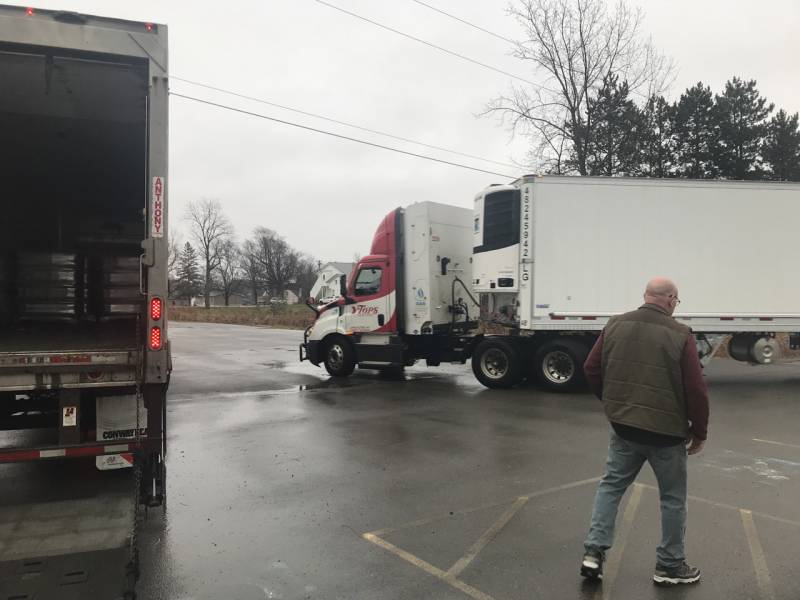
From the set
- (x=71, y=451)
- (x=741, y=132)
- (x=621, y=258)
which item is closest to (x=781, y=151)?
(x=741, y=132)

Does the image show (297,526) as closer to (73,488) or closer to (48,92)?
(73,488)

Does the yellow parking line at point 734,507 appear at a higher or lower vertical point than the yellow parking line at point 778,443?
lower

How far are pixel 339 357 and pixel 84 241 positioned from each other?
608 centimetres

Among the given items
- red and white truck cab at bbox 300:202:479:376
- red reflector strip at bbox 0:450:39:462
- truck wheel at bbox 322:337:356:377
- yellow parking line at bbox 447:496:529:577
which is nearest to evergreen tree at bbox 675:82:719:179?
red and white truck cab at bbox 300:202:479:376

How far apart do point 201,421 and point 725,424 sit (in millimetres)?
7705

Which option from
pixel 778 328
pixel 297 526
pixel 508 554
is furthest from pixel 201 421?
pixel 778 328

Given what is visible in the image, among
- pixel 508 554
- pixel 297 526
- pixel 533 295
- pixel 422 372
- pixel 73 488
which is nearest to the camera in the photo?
pixel 508 554

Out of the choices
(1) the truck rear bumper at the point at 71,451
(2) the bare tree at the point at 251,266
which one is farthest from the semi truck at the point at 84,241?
(2) the bare tree at the point at 251,266

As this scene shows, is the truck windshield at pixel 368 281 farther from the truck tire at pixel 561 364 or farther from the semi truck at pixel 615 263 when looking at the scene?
the truck tire at pixel 561 364

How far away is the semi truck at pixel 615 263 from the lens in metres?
10.6

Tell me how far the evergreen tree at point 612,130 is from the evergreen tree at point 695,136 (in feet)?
15.3

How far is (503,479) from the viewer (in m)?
5.67

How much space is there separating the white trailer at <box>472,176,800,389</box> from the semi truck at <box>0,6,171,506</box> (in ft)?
21.6

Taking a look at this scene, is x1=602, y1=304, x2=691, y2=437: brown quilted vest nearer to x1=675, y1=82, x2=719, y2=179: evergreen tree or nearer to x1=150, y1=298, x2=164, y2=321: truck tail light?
x1=150, y1=298, x2=164, y2=321: truck tail light
